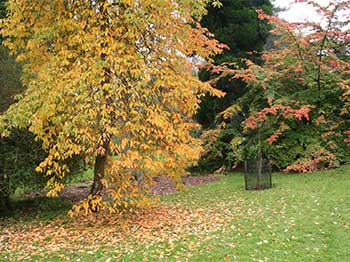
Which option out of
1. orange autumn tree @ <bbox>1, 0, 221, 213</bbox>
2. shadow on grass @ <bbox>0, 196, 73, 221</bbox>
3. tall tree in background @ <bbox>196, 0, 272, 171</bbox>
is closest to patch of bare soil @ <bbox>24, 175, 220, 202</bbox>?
shadow on grass @ <bbox>0, 196, 73, 221</bbox>

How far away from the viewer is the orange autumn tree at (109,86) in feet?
18.6

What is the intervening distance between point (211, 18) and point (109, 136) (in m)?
8.38

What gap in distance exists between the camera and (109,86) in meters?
5.61

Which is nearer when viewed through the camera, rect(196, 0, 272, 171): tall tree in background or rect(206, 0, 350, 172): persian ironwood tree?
rect(206, 0, 350, 172): persian ironwood tree

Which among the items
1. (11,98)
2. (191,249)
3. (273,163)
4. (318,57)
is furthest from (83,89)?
(318,57)

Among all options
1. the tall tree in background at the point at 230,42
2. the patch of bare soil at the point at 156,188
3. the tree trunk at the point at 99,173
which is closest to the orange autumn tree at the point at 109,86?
the tree trunk at the point at 99,173

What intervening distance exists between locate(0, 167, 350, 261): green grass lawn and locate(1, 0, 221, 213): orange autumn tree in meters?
0.52

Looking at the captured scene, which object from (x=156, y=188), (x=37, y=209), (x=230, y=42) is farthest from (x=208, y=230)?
(x=230, y=42)

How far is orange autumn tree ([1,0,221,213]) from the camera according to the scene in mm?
5672

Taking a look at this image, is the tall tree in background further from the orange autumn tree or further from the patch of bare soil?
the orange autumn tree

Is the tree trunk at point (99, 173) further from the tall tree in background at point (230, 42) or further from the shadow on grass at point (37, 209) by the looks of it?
the tall tree in background at point (230, 42)

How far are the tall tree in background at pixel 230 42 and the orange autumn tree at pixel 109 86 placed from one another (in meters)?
5.83

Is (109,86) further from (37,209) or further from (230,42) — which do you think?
(230,42)

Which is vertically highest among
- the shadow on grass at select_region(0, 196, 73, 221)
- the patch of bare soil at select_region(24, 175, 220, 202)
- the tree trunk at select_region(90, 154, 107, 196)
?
the tree trunk at select_region(90, 154, 107, 196)
